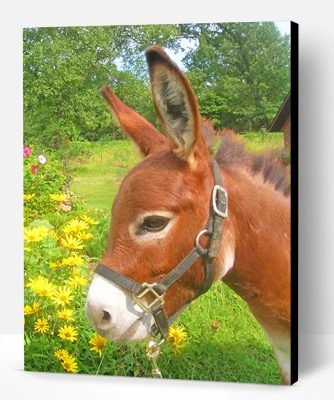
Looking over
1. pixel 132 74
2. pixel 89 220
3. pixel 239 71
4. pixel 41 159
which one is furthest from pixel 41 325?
pixel 239 71

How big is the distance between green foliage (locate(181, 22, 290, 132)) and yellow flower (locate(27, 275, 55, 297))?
1.46 meters

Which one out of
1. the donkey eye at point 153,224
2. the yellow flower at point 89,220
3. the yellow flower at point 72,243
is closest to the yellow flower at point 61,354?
the yellow flower at point 72,243

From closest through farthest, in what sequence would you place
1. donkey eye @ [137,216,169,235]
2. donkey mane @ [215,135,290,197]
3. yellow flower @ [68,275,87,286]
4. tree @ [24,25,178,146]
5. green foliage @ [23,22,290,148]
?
donkey eye @ [137,216,169,235] < donkey mane @ [215,135,290,197] < green foliage @ [23,22,290,148] < tree @ [24,25,178,146] < yellow flower @ [68,275,87,286]

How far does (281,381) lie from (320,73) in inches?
74.0

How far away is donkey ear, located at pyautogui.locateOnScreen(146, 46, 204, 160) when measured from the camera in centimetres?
748

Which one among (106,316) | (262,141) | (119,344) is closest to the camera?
(106,316)

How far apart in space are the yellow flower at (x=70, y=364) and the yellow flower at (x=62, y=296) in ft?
1.10

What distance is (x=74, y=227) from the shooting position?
814 cm

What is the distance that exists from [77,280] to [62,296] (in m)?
0.14

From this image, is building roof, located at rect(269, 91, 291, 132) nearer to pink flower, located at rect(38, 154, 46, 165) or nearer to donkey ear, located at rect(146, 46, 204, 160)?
donkey ear, located at rect(146, 46, 204, 160)

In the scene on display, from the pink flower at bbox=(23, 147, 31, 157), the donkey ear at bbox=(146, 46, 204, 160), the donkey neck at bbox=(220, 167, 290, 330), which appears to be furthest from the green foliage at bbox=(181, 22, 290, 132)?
the pink flower at bbox=(23, 147, 31, 157)

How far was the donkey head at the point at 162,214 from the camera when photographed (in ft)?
24.3

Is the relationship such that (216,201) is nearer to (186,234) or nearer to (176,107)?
(186,234)

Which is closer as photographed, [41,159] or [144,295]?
[144,295]
